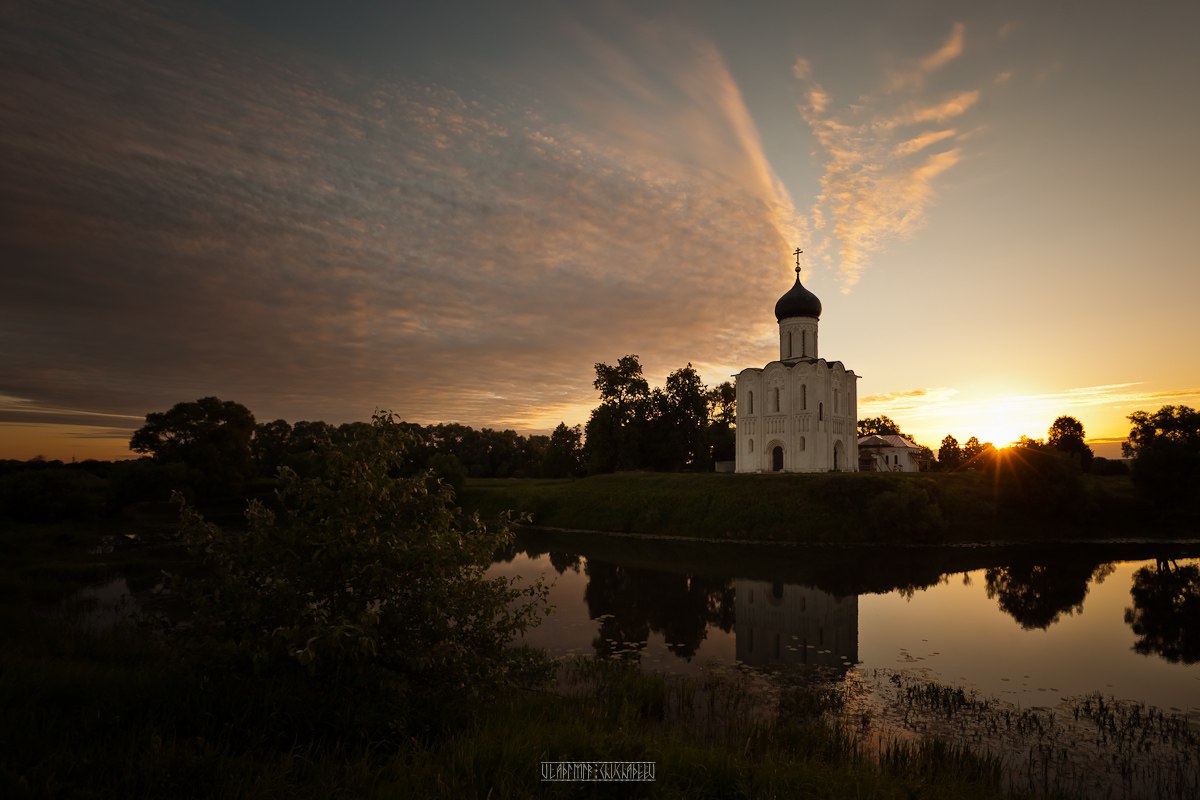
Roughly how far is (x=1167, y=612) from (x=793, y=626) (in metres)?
13.3

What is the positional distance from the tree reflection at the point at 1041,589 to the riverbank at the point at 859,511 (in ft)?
21.8

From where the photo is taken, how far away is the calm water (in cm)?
1396

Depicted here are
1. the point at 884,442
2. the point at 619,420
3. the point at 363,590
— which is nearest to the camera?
the point at 363,590

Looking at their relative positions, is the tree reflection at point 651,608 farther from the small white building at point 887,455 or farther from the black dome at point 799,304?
the small white building at point 887,455

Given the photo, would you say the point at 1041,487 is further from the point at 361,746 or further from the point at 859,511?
the point at 361,746

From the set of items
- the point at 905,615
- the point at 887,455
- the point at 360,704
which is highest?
the point at 887,455

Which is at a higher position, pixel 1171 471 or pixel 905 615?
pixel 1171 471

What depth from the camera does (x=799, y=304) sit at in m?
54.9

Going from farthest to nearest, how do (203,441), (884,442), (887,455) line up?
(884,442) → (887,455) → (203,441)

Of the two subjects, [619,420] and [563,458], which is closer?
[619,420]

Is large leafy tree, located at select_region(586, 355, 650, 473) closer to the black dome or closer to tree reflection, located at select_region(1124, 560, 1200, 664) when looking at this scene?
the black dome

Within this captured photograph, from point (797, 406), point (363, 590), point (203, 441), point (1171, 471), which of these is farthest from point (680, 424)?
Answer: point (363, 590)

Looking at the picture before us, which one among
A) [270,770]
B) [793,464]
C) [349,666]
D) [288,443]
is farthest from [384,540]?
[288,443]

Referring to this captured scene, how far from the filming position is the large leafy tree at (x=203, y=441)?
45688mm
